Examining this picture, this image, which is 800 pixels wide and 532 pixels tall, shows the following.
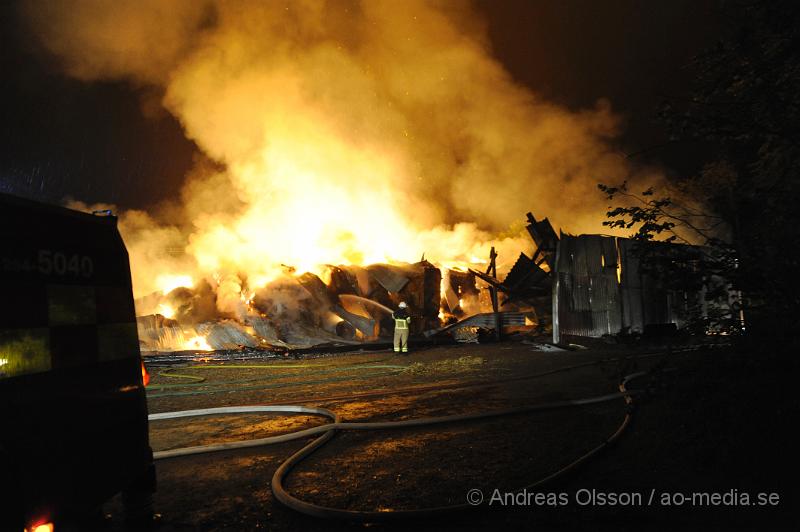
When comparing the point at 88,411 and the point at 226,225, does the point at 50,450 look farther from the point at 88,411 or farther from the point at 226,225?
the point at 226,225

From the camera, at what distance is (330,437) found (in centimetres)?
489

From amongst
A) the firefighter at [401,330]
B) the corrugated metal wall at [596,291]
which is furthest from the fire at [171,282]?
the corrugated metal wall at [596,291]

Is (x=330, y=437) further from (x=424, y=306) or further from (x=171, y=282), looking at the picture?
(x=171, y=282)

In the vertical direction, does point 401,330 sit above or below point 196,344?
above

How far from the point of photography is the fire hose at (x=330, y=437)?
116 inches

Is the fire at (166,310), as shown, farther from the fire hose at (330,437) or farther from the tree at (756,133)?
the tree at (756,133)

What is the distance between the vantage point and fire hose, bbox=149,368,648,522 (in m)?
2.95

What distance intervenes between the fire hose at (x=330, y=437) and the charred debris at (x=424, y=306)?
805 centimetres

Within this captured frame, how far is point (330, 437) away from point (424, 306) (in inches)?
683

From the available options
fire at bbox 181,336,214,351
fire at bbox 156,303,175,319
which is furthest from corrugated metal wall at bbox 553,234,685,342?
fire at bbox 156,303,175,319

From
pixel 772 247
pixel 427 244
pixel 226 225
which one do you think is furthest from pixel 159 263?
pixel 772 247

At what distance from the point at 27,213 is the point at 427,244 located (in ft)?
99.1

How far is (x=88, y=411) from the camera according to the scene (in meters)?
2.39

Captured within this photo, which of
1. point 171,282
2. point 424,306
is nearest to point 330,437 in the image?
point 424,306
